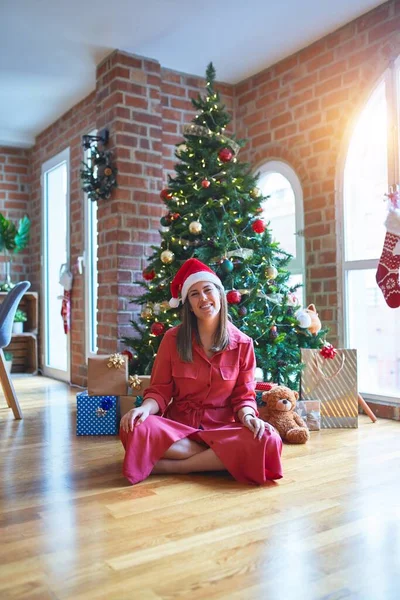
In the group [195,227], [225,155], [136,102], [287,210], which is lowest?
[195,227]

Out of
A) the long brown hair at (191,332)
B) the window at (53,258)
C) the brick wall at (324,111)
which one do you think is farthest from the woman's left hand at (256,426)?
the window at (53,258)

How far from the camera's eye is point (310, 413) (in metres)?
3.21

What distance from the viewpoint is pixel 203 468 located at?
2.38 meters

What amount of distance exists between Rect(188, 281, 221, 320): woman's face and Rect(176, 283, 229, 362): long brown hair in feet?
0.12

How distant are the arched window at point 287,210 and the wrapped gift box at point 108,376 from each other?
153 centimetres

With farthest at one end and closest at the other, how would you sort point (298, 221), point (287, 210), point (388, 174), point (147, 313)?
point (287, 210) → point (298, 221) → point (147, 313) → point (388, 174)

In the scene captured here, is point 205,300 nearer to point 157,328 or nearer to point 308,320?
point 157,328

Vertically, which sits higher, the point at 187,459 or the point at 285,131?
the point at 285,131

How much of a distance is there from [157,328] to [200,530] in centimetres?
170

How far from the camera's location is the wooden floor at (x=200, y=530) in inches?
56.5

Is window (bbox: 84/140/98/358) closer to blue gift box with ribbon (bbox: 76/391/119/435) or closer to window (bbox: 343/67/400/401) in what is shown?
blue gift box with ribbon (bbox: 76/391/119/435)

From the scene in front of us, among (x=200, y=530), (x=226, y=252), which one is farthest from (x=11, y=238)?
(x=200, y=530)

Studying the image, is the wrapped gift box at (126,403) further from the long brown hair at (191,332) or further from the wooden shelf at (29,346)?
the wooden shelf at (29,346)

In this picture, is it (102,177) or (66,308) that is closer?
(102,177)
